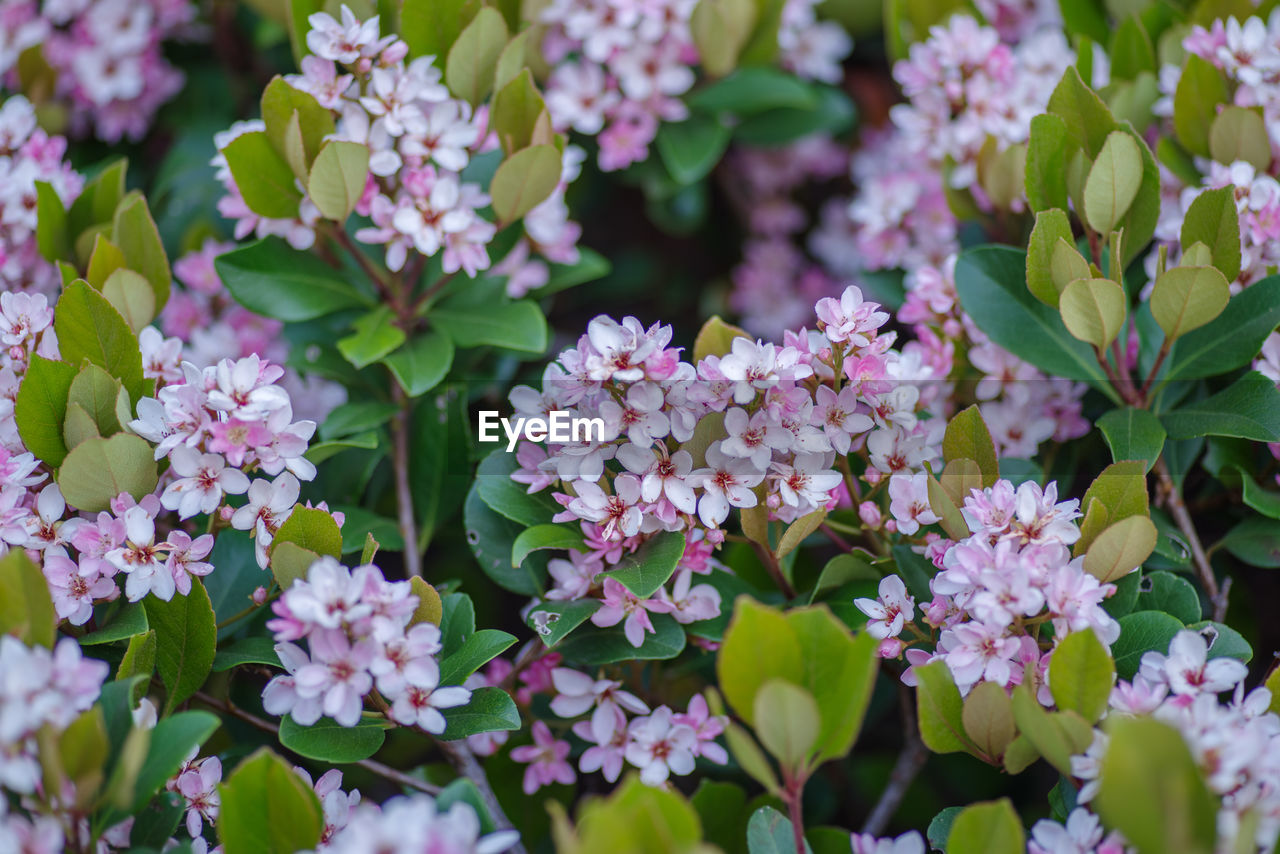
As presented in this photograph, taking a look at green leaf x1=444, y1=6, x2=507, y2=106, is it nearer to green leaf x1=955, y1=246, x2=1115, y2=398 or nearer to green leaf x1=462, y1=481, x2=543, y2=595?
green leaf x1=462, y1=481, x2=543, y2=595

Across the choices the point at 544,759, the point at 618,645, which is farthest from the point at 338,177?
the point at 544,759

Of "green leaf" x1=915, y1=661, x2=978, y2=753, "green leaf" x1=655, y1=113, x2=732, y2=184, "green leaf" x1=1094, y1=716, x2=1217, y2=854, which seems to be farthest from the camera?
"green leaf" x1=655, y1=113, x2=732, y2=184

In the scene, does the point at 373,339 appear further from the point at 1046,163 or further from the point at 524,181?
the point at 1046,163

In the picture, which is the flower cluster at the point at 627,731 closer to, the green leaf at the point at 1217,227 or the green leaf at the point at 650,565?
the green leaf at the point at 650,565

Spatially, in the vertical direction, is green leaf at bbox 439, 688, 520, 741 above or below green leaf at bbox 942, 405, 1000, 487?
below

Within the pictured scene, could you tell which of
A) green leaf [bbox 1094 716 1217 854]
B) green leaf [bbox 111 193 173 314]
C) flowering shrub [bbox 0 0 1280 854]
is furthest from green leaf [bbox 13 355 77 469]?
green leaf [bbox 1094 716 1217 854]
